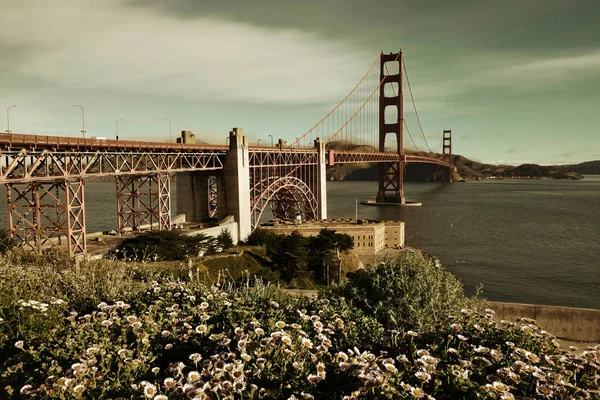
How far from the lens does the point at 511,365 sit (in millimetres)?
5758

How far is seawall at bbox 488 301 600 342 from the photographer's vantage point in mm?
12367

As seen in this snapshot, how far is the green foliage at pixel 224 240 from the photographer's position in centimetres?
3666

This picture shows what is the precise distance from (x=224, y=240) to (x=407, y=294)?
30.1 m

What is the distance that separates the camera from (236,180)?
137 ft

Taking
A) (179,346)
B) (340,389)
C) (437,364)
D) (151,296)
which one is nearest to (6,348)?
(151,296)

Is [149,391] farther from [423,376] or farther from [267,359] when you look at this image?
[423,376]

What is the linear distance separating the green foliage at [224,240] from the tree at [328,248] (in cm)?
794

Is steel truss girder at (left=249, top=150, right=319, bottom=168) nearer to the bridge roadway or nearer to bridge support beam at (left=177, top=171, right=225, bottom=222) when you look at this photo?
the bridge roadway

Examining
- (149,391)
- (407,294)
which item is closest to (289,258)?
(407,294)

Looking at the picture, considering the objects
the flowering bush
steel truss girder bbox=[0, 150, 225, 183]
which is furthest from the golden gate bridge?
the flowering bush

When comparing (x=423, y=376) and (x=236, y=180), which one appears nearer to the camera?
(x=423, y=376)

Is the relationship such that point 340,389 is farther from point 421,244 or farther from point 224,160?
point 421,244

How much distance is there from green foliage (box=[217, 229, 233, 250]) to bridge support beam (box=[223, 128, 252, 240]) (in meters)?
3.41

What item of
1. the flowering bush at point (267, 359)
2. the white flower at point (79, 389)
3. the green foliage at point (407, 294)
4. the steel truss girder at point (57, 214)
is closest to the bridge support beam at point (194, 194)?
the steel truss girder at point (57, 214)
